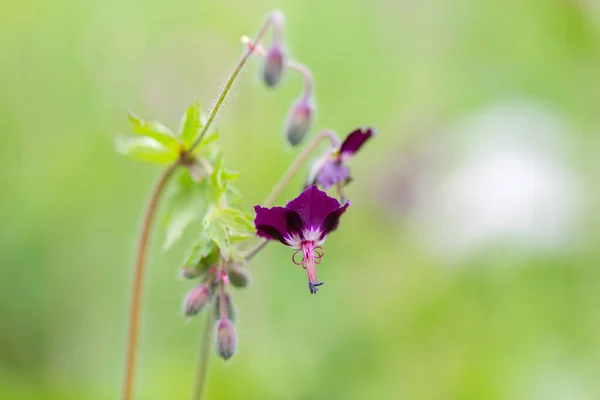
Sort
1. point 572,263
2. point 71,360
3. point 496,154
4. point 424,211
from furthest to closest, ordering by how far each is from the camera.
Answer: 1. point 496,154
2. point 424,211
3. point 572,263
4. point 71,360

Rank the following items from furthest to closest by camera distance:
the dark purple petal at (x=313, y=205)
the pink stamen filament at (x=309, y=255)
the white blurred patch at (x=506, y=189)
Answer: the white blurred patch at (x=506, y=189) → the pink stamen filament at (x=309, y=255) → the dark purple petal at (x=313, y=205)

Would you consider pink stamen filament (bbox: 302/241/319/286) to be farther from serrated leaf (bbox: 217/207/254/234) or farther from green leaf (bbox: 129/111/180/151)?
green leaf (bbox: 129/111/180/151)

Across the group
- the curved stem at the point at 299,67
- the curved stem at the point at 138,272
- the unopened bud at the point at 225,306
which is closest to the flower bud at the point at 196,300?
the unopened bud at the point at 225,306

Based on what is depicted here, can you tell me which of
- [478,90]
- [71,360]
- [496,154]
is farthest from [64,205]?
Answer: [478,90]

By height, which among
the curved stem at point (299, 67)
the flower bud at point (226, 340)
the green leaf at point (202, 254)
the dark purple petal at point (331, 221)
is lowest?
the flower bud at point (226, 340)

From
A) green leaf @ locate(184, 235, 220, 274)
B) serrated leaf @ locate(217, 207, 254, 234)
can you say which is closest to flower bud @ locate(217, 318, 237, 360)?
green leaf @ locate(184, 235, 220, 274)

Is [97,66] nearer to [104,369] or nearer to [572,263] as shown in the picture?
[104,369]

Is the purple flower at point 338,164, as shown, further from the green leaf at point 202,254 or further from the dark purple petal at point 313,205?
the green leaf at point 202,254
